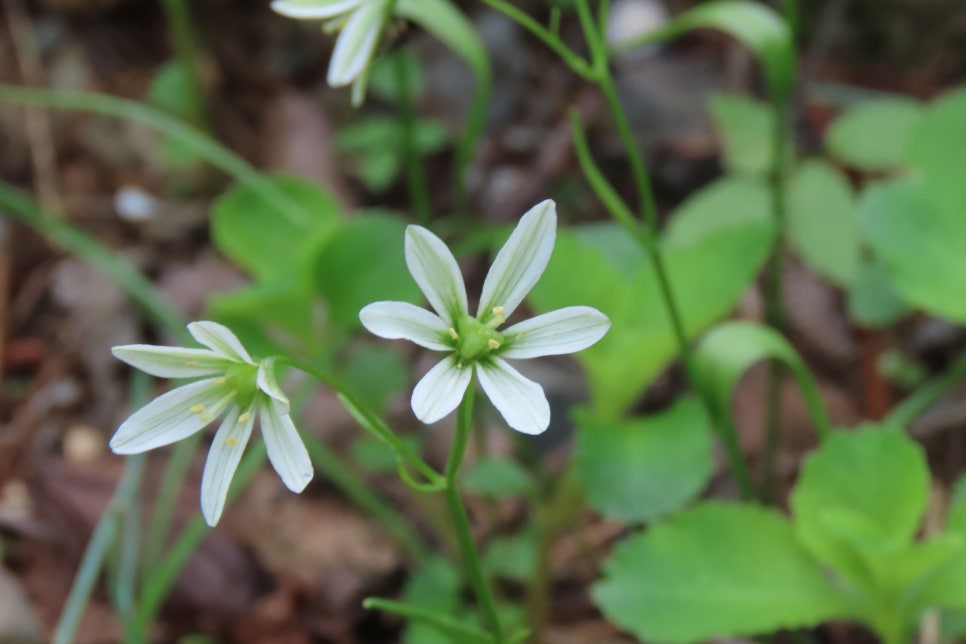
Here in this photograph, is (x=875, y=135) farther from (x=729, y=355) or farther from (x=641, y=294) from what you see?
(x=729, y=355)

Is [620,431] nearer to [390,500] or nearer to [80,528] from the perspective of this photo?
[390,500]

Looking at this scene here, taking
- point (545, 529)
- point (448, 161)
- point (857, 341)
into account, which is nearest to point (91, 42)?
point (448, 161)

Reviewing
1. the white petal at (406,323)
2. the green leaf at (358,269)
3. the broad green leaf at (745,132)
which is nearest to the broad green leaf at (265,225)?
the green leaf at (358,269)

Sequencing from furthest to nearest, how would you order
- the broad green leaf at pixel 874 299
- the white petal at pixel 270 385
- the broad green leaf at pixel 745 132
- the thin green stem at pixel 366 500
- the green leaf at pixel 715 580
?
the broad green leaf at pixel 745 132 < the broad green leaf at pixel 874 299 < the thin green stem at pixel 366 500 < the green leaf at pixel 715 580 < the white petal at pixel 270 385

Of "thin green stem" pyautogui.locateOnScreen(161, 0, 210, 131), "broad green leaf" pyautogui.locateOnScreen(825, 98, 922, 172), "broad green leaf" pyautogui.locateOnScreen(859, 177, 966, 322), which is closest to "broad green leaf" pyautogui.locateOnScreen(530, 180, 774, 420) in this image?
"broad green leaf" pyautogui.locateOnScreen(859, 177, 966, 322)

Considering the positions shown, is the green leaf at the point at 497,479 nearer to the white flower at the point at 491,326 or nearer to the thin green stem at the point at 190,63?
the white flower at the point at 491,326

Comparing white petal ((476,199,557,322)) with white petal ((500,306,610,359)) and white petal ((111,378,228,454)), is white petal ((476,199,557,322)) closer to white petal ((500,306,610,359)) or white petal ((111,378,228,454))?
white petal ((500,306,610,359))

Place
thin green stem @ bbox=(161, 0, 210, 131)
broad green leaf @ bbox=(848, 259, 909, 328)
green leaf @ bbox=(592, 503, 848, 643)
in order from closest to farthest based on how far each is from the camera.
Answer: green leaf @ bbox=(592, 503, 848, 643) → broad green leaf @ bbox=(848, 259, 909, 328) → thin green stem @ bbox=(161, 0, 210, 131)
